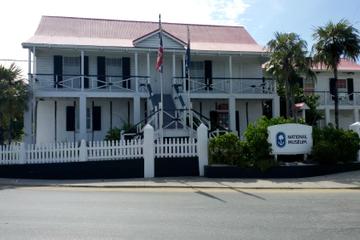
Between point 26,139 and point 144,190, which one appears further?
point 26,139

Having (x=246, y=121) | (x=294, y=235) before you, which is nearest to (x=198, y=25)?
(x=246, y=121)

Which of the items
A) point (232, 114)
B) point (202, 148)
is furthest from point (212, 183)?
point (232, 114)

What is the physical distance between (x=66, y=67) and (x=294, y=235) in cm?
2156

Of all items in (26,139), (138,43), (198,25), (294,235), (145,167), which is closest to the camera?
(294,235)

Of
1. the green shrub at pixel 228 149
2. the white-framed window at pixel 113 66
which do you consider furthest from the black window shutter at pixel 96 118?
the green shrub at pixel 228 149

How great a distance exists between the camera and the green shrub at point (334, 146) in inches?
689

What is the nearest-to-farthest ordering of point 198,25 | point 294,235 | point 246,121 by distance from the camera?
point 294,235, point 246,121, point 198,25

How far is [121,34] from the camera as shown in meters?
28.9

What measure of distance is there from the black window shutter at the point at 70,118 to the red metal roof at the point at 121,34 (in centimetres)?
412

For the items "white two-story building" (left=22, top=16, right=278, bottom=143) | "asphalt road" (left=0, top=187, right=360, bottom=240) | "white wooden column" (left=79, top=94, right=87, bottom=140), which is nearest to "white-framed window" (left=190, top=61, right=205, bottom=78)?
"white two-story building" (left=22, top=16, right=278, bottom=143)

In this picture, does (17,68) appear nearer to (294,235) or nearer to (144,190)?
(144,190)

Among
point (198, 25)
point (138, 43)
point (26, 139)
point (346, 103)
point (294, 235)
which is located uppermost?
point (198, 25)

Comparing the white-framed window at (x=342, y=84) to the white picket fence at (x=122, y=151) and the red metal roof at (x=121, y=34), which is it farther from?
the white picket fence at (x=122, y=151)

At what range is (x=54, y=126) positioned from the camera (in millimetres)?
27375
